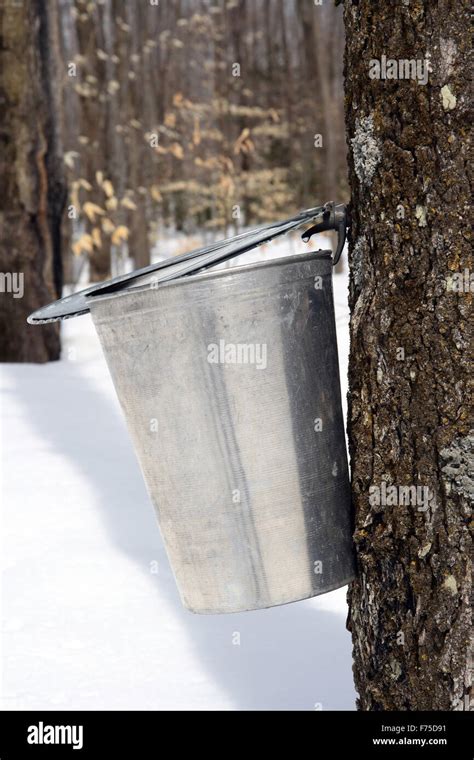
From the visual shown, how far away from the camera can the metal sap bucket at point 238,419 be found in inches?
56.5

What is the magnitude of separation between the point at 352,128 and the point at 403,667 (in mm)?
927

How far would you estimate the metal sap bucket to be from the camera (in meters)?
1.44

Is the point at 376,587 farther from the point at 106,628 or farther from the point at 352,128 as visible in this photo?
the point at 106,628

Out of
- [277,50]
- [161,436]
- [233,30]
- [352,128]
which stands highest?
[277,50]

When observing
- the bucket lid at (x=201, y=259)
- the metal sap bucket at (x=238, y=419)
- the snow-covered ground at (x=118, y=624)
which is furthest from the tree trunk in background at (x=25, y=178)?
the metal sap bucket at (x=238, y=419)

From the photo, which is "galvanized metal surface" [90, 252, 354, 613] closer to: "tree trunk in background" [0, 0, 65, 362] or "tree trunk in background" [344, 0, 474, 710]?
"tree trunk in background" [344, 0, 474, 710]

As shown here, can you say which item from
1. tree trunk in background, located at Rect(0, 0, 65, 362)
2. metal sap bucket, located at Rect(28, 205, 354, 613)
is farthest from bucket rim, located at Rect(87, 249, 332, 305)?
tree trunk in background, located at Rect(0, 0, 65, 362)

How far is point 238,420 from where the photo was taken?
57.5 inches

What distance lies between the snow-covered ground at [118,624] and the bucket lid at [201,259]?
2.85ft

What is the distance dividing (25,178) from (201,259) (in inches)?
150

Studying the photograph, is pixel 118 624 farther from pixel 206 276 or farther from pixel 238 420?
pixel 206 276

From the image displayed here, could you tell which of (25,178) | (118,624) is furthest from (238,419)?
(25,178)

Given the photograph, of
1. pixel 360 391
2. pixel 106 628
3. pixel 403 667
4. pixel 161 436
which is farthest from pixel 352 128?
pixel 106 628
